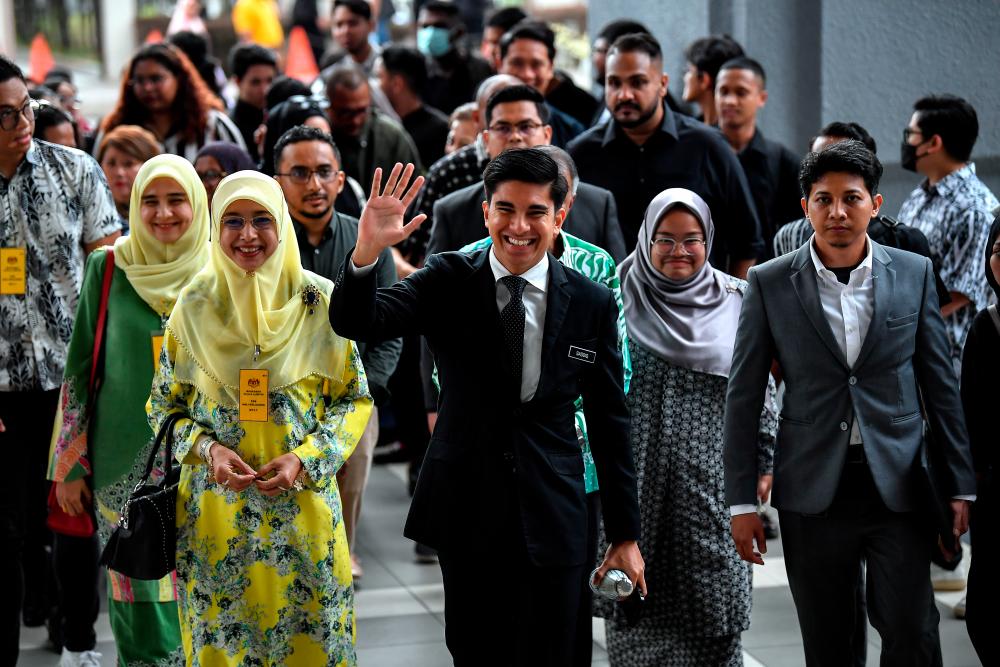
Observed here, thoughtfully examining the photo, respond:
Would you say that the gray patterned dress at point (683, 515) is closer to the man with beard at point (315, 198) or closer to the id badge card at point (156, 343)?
the man with beard at point (315, 198)

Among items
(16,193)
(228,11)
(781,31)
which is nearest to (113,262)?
(16,193)

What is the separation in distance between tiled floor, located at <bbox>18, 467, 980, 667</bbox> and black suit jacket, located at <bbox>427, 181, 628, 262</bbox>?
1.47 m

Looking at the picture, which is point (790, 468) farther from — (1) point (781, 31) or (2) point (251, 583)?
(1) point (781, 31)

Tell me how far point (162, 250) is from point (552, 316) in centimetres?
157

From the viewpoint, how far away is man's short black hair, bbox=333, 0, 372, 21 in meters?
9.02

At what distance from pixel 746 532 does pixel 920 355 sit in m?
0.68

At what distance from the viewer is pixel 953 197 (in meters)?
5.49

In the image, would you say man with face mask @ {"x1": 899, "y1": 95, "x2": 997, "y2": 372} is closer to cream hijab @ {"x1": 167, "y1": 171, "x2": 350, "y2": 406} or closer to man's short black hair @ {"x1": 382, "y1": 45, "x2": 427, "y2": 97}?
cream hijab @ {"x1": 167, "y1": 171, "x2": 350, "y2": 406}

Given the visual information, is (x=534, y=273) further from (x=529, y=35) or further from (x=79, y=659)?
(x=529, y=35)

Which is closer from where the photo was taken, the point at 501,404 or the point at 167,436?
the point at 501,404

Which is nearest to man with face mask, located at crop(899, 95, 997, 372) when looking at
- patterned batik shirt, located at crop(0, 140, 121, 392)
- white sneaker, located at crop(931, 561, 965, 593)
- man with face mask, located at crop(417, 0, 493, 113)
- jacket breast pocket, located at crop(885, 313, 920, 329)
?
white sneaker, located at crop(931, 561, 965, 593)

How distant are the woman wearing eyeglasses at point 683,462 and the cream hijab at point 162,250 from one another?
143 centimetres

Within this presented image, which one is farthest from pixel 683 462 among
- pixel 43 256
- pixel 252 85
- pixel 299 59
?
pixel 299 59

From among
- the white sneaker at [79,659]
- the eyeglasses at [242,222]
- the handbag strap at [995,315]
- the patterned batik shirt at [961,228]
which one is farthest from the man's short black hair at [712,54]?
the white sneaker at [79,659]
